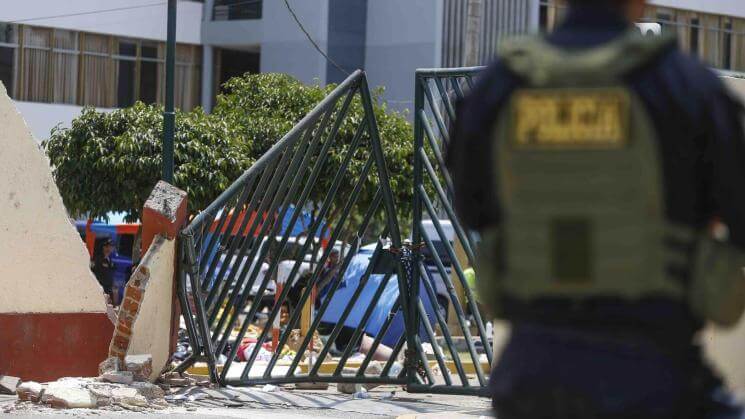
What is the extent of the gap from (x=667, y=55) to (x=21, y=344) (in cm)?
799

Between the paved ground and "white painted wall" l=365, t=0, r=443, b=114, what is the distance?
76.0 feet

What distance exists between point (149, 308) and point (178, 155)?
29.8 ft

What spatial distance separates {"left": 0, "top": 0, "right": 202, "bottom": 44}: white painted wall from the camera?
105 feet

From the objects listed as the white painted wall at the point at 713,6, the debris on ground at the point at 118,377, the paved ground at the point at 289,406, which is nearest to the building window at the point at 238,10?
the white painted wall at the point at 713,6

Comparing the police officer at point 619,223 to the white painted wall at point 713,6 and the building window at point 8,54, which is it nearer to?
the building window at point 8,54

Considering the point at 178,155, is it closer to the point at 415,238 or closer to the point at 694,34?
the point at 415,238

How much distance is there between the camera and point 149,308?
32.2 feet

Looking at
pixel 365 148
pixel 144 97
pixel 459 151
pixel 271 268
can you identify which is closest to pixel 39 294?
pixel 271 268


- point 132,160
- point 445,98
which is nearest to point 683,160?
point 445,98

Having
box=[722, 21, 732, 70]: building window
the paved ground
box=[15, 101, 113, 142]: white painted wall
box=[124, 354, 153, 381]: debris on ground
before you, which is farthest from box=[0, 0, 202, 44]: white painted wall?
box=[124, 354, 153, 381]: debris on ground

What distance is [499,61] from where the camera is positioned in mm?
2904

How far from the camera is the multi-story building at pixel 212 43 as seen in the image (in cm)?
3250

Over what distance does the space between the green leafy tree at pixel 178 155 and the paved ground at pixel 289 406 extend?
26.1ft

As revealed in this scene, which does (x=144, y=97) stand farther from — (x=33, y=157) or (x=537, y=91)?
(x=537, y=91)
